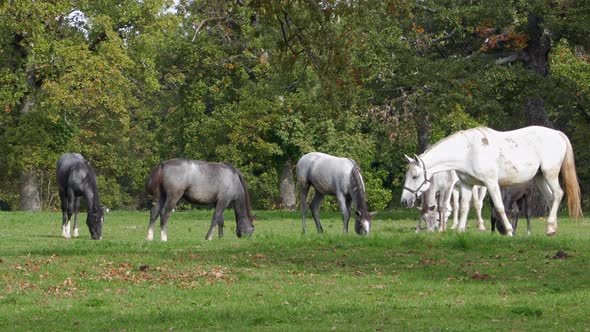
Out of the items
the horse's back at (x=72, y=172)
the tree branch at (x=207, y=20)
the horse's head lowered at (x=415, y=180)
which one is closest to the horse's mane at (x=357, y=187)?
the horse's head lowered at (x=415, y=180)

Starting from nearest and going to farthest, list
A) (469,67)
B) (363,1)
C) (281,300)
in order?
(281,300), (363,1), (469,67)

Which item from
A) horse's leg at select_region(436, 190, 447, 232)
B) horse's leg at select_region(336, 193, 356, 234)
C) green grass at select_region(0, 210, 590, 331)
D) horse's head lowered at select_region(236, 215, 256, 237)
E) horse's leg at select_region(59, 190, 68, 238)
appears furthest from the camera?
horse's leg at select_region(59, 190, 68, 238)

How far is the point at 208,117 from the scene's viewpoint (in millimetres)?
63406

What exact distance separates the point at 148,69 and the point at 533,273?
42879 millimetres

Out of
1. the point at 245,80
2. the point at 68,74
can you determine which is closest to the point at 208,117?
the point at 245,80

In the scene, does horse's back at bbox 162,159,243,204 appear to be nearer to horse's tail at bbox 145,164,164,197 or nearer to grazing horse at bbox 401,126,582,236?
horse's tail at bbox 145,164,164,197

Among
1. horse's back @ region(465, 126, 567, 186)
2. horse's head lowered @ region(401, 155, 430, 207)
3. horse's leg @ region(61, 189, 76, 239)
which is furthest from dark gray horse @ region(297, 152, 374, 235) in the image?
horse's leg @ region(61, 189, 76, 239)

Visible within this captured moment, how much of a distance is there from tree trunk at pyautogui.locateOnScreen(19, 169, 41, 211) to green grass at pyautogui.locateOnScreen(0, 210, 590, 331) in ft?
115

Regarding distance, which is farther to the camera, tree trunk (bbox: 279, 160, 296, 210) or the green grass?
tree trunk (bbox: 279, 160, 296, 210)

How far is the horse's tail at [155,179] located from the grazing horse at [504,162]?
590 centimetres

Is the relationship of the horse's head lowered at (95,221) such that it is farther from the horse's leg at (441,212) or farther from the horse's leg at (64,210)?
the horse's leg at (441,212)

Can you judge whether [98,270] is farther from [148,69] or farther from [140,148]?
[140,148]

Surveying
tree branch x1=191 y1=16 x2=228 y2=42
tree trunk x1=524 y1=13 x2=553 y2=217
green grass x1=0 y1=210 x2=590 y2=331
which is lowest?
green grass x1=0 y1=210 x2=590 y2=331

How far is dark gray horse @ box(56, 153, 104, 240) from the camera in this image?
96.8 ft
